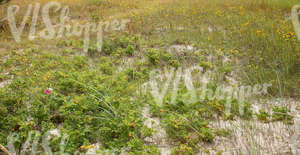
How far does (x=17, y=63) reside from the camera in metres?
5.25

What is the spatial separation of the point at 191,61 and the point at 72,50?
138 inches

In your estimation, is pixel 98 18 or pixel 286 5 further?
pixel 286 5

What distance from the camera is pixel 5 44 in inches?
254

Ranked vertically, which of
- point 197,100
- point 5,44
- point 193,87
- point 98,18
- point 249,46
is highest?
point 98,18

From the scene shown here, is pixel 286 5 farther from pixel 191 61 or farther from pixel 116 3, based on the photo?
pixel 116 3

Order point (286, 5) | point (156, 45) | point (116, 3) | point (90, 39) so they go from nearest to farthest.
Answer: point (156, 45), point (90, 39), point (286, 5), point (116, 3)

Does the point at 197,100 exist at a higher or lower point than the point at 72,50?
lower

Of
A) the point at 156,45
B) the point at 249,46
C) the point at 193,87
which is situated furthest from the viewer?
the point at 156,45

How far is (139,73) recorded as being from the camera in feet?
15.1

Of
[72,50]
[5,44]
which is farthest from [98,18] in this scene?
[5,44]

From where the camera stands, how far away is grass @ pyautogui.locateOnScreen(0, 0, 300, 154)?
2.98m

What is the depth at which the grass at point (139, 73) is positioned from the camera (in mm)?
2984

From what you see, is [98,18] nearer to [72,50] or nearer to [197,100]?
[72,50]

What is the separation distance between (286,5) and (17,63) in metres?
10.7
